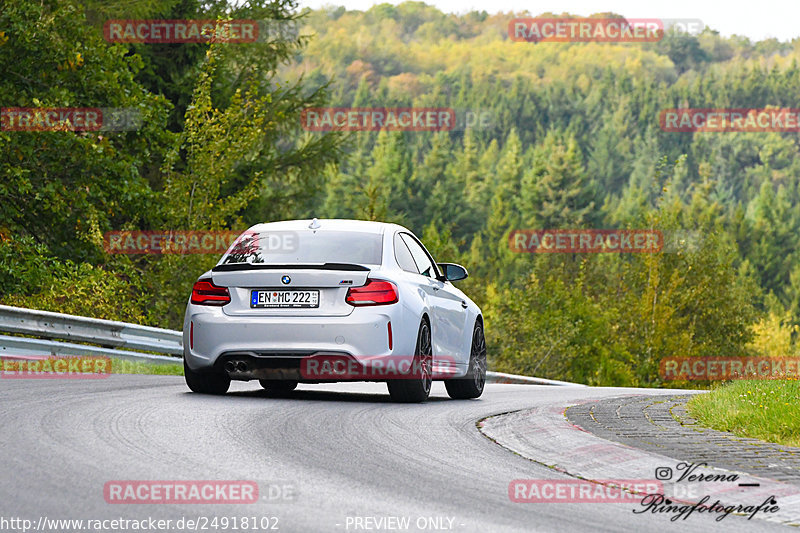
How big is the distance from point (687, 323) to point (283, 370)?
190ft

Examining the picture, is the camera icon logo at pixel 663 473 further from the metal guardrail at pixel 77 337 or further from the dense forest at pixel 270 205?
the dense forest at pixel 270 205

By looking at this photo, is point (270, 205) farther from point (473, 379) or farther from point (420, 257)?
point (420, 257)

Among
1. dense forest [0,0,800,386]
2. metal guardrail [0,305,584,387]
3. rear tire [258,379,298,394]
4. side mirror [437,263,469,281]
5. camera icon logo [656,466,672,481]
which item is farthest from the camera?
dense forest [0,0,800,386]

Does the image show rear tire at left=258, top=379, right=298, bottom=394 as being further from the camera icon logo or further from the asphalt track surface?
the camera icon logo

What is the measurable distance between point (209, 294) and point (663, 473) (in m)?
5.38

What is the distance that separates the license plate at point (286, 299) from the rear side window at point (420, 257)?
1.77 m

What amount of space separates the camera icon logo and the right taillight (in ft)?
13.8

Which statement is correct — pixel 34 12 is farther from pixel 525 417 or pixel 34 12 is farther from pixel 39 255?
pixel 525 417

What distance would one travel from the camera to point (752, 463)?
284 inches

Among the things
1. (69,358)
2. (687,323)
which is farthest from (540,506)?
(687,323)

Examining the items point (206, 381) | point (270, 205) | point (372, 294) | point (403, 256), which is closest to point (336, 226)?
point (403, 256)

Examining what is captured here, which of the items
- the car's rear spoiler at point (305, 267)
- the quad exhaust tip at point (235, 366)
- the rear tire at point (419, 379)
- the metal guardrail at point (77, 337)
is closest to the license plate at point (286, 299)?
the car's rear spoiler at point (305, 267)

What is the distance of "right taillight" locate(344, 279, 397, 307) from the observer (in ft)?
35.0

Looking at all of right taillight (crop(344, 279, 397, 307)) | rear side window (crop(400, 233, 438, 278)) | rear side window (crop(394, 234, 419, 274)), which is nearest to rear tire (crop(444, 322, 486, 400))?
rear side window (crop(400, 233, 438, 278))
